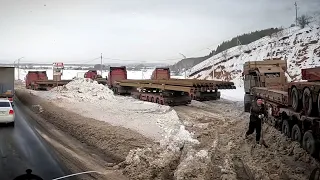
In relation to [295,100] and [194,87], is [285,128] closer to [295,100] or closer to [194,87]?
[295,100]

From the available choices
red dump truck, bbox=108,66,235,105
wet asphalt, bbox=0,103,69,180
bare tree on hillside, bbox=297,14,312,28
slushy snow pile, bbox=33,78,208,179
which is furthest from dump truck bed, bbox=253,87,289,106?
bare tree on hillside, bbox=297,14,312,28

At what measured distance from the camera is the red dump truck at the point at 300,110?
856 centimetres

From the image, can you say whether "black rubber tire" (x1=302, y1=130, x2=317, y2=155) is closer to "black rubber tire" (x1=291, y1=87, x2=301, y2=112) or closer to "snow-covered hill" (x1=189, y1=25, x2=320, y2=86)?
"black rubber tire" (x1=291, y1=87, x2=301, y2=112)

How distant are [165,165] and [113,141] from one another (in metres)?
3.30

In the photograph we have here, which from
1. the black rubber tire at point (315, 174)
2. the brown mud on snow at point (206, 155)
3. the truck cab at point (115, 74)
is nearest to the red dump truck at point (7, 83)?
the brown mud on snow at point (206, 155)

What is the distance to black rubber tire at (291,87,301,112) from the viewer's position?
32.0 ft

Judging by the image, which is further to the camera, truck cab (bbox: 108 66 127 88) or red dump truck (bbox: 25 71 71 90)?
red dump truck (bbox: 25 71 71 90)

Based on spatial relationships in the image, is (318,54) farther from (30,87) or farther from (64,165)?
(64,165)

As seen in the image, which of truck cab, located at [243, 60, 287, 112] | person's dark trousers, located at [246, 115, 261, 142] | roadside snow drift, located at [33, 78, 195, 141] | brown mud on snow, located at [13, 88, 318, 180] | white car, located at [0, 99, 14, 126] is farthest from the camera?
truck cab, located at [243, 60, 287, 112]

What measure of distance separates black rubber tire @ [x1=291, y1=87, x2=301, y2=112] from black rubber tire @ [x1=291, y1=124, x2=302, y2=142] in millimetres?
635

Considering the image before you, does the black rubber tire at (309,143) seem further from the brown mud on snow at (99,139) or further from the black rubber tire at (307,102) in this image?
the brown mud on snow at (99,139)

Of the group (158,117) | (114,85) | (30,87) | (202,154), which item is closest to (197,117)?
(158,117)

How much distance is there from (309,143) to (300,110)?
118 centimetres

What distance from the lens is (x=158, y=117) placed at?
16.1 meters
